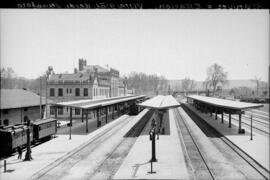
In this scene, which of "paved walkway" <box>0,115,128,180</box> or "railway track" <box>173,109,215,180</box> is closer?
"railway track" <box>173,109,215,180</box>

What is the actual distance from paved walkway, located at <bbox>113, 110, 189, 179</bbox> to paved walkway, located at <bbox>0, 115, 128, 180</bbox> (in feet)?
19.0

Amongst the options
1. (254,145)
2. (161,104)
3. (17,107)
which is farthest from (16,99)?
(254,145)

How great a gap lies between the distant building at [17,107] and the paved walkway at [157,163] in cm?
1709

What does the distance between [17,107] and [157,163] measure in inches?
863

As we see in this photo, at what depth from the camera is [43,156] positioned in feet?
64.7

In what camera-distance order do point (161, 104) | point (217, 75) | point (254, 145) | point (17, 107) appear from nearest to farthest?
point (254, 145), point (17, 107), point (161, 104), point (217, 75)

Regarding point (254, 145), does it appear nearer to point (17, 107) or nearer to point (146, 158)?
point (146, 158)

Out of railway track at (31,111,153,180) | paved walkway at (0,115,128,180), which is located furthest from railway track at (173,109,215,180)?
paved walkway at (0,115,128,180)

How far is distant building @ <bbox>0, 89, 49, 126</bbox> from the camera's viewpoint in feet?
96.6

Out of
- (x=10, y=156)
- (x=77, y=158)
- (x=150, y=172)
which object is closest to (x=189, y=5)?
(x=150, y=172)

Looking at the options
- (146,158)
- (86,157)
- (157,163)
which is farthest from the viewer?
(86,157)

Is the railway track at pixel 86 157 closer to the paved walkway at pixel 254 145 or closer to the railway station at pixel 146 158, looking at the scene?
the railway station at pixel 146 158

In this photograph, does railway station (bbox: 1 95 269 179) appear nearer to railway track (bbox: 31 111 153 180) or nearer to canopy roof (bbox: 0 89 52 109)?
railway track (bbox: 31 111 153 180)

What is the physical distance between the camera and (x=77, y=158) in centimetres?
1906
